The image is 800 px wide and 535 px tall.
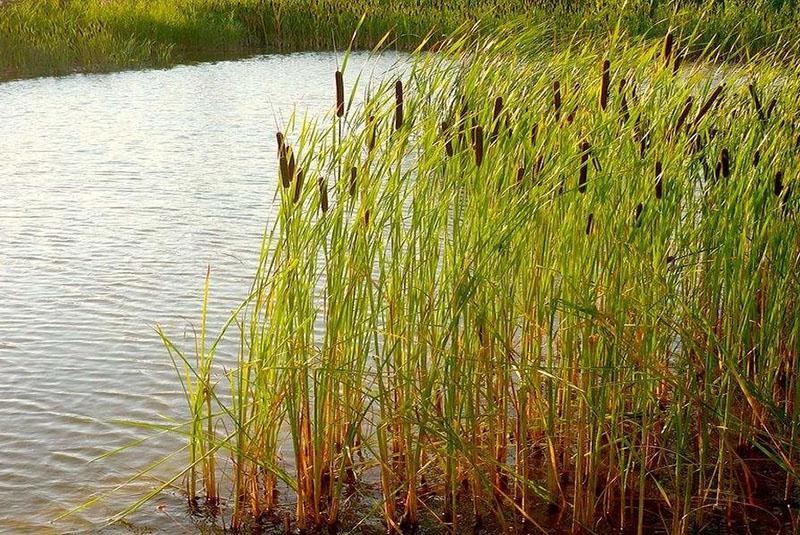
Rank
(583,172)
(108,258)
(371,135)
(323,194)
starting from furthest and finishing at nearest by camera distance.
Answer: (108,258) < (371,135) < (583,172) < (323,194)

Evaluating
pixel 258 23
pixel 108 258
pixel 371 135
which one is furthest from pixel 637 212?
pixel 258 23

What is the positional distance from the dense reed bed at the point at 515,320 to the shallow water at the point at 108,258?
1.49 ft

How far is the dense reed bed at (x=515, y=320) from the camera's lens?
110 inches

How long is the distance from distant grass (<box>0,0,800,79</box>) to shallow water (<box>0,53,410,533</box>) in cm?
142

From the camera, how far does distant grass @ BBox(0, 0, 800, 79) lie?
550 inches

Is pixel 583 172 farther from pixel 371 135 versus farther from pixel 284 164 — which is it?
pixel 284 164

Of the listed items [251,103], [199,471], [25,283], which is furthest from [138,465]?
[251,103]

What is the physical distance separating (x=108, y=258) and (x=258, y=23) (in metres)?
13.3

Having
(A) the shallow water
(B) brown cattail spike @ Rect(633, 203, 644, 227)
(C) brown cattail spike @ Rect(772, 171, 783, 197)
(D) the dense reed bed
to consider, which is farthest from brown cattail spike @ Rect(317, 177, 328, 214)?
(C) brown cattail spike @ Rect(772, 171, 783, 197)

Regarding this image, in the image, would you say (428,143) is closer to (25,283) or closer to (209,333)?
(209,333)

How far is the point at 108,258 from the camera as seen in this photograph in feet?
20.2

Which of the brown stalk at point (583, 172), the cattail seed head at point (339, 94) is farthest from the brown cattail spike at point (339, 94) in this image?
the brown stalk at point (583, 172)

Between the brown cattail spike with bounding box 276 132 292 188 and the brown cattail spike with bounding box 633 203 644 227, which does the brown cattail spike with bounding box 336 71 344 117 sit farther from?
the brown cattail spike with bounding box 633 203 644 227

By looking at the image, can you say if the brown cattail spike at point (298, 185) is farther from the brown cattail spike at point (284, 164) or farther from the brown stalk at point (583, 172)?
the brown stalk at point (583, 172)
